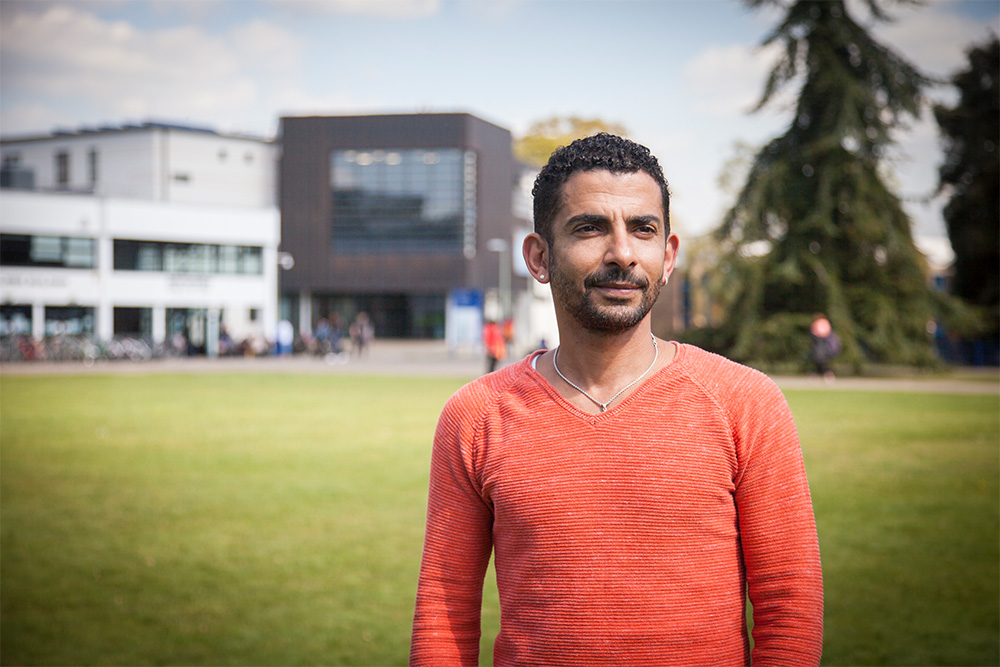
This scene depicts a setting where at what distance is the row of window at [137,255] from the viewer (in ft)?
146

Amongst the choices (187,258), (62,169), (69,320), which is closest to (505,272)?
(187,258)

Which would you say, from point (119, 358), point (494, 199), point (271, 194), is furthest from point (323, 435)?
point (271, 194)

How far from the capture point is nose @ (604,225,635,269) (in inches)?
82.0

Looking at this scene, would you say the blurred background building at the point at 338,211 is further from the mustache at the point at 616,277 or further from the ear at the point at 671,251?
the mustache at the point at 616,277

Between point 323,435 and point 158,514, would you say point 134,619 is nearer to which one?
point 158,514

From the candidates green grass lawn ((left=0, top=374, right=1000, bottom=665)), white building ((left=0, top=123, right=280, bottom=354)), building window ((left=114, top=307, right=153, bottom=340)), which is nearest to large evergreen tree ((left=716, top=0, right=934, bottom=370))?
green grass lawn ((left=0, top=374, right=1000, bottom=665))

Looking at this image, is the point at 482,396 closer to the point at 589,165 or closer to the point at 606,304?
the point at 606,304

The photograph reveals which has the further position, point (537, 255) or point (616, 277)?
point (537, 255)

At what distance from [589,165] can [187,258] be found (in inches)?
2026

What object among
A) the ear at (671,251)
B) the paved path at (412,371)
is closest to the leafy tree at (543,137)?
the paved path at (412,371)

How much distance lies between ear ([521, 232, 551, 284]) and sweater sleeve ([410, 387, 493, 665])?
1.13 feet

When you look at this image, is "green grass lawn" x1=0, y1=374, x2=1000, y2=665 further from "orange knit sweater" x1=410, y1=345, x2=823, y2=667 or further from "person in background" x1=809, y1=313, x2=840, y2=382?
"person in background" x1=809, y1=313, x2=840, y2=382

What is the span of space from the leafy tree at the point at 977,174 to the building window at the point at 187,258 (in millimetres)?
36463

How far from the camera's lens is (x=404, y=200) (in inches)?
2453
